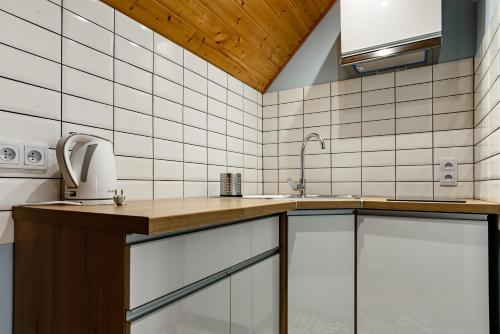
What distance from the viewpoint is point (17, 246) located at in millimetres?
962

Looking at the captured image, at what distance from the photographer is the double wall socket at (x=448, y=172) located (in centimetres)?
174

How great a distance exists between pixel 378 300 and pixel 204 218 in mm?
1014

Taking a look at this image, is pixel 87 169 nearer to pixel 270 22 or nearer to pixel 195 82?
pixel 195 82

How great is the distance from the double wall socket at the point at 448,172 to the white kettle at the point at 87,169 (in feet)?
5.59

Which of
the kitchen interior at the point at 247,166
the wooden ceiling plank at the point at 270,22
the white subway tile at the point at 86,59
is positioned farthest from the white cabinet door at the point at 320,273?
the wooden ceiling plank at the point at 270,22

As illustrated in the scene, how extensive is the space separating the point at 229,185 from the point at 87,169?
885 mm

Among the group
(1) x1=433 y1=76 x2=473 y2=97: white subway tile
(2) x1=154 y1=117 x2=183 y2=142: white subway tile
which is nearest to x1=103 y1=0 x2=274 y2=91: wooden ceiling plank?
(2) x1=154 y1=117 x2=183 y2=142: white subway tile

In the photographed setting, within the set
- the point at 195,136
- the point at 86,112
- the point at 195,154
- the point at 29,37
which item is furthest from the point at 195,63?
the point at 29,37

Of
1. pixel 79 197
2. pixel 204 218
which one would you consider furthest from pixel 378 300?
pixel 79 197

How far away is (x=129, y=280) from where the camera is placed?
0.71m

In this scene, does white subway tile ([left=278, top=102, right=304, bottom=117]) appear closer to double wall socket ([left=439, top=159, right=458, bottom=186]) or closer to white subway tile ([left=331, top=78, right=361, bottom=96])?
white subway tile ([left=331, top=78, right=361, bottom=96])

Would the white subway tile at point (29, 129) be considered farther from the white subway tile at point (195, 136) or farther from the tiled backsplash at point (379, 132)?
the tiled backsplash at point (379, 132)

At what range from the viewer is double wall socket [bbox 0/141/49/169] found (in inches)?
37.3

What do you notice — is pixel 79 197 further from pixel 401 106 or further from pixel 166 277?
pixel 401 106
